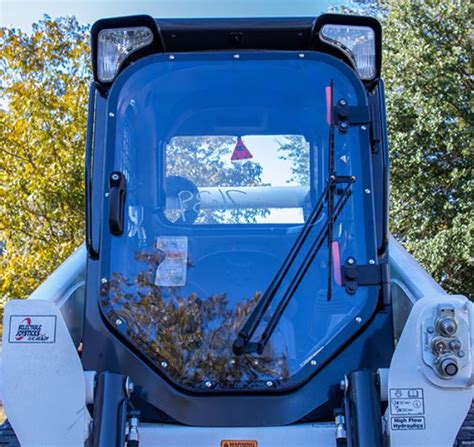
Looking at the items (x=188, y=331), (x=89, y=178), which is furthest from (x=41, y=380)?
(x=89, y=178)

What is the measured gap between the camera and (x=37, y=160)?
802cm

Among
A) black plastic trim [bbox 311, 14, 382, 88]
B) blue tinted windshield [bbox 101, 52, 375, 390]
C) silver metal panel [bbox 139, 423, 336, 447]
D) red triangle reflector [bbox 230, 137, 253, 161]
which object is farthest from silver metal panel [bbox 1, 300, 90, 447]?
black plastic trim [bbox 311, 14, 382, 88]

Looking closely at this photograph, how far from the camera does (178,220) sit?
10.2 feet

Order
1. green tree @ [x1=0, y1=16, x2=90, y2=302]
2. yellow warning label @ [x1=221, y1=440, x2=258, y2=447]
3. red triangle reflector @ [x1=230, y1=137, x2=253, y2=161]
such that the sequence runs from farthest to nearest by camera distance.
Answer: green tree @ [x1=0, y1=16, x2=90, y2=302]
red triangle reflector @ [x1=230, y1=137, x2=253, y2=161]
yellow warning label @ [x1=221, y1=440, x2=258, y2=447]

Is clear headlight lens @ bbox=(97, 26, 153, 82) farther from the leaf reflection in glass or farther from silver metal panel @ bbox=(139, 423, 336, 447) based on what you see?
silver metal panel @ bbox=(139, 423, 336, 447)

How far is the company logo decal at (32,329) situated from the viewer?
240 centimetres

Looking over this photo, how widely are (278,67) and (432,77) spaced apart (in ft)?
29.8

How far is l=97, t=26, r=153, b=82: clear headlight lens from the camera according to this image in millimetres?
3010

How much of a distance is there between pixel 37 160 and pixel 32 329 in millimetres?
5924

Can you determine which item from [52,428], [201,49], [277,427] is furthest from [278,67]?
[52,428]

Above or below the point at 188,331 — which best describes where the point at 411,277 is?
above

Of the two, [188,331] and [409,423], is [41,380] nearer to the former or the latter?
[188,331]

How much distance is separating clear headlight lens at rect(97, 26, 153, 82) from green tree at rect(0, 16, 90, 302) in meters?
4.92

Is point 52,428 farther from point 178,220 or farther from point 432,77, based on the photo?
point 432,77
